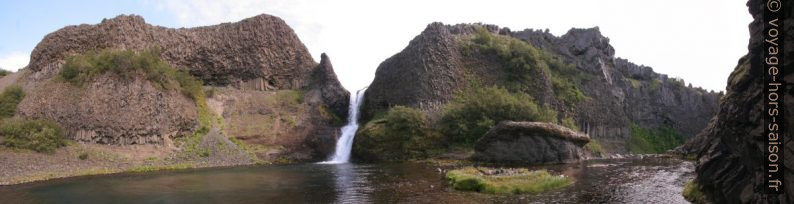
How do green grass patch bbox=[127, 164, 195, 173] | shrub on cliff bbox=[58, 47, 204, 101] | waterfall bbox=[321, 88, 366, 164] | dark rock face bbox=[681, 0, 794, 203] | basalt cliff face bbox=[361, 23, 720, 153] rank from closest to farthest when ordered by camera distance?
dark rock face bbox=[681, 0, 794, 203], green grass patch bbox=[127, 164, 195, 173], shrub on cliff bbox=[58, 47, 204, 101], waterfall bbox=[321, 88, 366, 164], basalt cliff face bbox=[361, 23, 720, 153]

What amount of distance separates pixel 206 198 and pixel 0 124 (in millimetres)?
31633

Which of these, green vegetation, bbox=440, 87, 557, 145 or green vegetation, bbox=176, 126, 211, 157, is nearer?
green vegetation, bbox=176, 126, 211, 157

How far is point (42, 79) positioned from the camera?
5756 cm

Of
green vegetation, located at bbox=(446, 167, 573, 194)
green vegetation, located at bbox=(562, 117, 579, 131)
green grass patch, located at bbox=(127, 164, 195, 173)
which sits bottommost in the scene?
green grass patch, located at bbox=(127, 164, 195, 173)

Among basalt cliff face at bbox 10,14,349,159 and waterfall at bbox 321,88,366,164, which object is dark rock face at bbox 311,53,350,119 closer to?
A: basalt cliff face at bbox 10,14,349,159

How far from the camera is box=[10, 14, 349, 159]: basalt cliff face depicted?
53.2m

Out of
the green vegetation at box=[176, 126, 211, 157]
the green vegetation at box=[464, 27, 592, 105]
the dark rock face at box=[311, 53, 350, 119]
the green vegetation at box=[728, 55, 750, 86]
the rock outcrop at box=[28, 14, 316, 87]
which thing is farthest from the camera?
the green vegetation at box=[464, 27, 592, 105]

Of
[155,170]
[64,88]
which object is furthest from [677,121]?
[64,88]

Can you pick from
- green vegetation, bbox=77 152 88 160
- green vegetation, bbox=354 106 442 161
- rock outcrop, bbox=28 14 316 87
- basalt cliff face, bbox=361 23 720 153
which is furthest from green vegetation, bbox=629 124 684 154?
green vegetation, bbox=77 152 88 160

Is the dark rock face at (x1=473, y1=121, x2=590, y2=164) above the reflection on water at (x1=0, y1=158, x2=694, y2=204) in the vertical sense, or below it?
above

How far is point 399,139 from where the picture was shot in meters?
60.7

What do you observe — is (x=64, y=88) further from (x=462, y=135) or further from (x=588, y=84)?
(x=588, y=84)

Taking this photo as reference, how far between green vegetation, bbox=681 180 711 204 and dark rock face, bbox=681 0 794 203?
2.38ft

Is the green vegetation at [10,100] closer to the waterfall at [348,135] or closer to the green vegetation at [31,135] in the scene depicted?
the green vegetation at [31,135]
